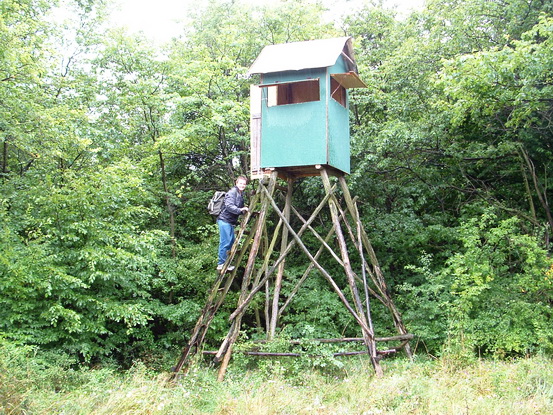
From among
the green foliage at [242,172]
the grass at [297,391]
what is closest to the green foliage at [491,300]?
the green foliage at [242,172]

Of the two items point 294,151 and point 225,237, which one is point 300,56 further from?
point 225,237

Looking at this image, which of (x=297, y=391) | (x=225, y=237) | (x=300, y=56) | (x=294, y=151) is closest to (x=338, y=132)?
(x=294, y=151)

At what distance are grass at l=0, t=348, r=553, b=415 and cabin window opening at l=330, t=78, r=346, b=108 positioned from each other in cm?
507

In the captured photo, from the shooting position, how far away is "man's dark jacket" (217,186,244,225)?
371 inches

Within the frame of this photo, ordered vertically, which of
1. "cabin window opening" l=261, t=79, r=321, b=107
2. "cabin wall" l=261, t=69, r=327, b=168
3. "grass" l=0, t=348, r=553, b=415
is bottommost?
"grass" l=0, t=348, r=553, b=415

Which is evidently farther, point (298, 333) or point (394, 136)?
point (394, 136)

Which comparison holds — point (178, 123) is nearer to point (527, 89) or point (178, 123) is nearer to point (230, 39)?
point (230, 39)

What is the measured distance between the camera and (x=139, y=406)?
639 cm

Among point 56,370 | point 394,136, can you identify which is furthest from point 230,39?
point 56,370

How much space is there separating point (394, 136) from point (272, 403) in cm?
701

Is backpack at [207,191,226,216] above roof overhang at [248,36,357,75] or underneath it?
underneath

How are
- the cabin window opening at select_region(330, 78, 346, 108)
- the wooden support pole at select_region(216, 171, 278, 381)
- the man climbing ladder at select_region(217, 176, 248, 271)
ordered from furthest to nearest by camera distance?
the cabin window opening at select_region(330, 78, 346, 108)
the man climbing ladder at select_region(217, 176, 248, 271)
the wooden support pole at select_region(216, 171, 278, 381)

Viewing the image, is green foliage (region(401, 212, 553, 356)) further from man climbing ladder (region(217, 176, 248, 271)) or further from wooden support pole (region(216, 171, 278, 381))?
man climbing ladder (region(217, 176, 248, 271))

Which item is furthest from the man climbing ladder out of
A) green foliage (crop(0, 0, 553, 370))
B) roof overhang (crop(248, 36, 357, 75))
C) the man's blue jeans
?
roof overhang (crop(248, 36, 357, 75))
